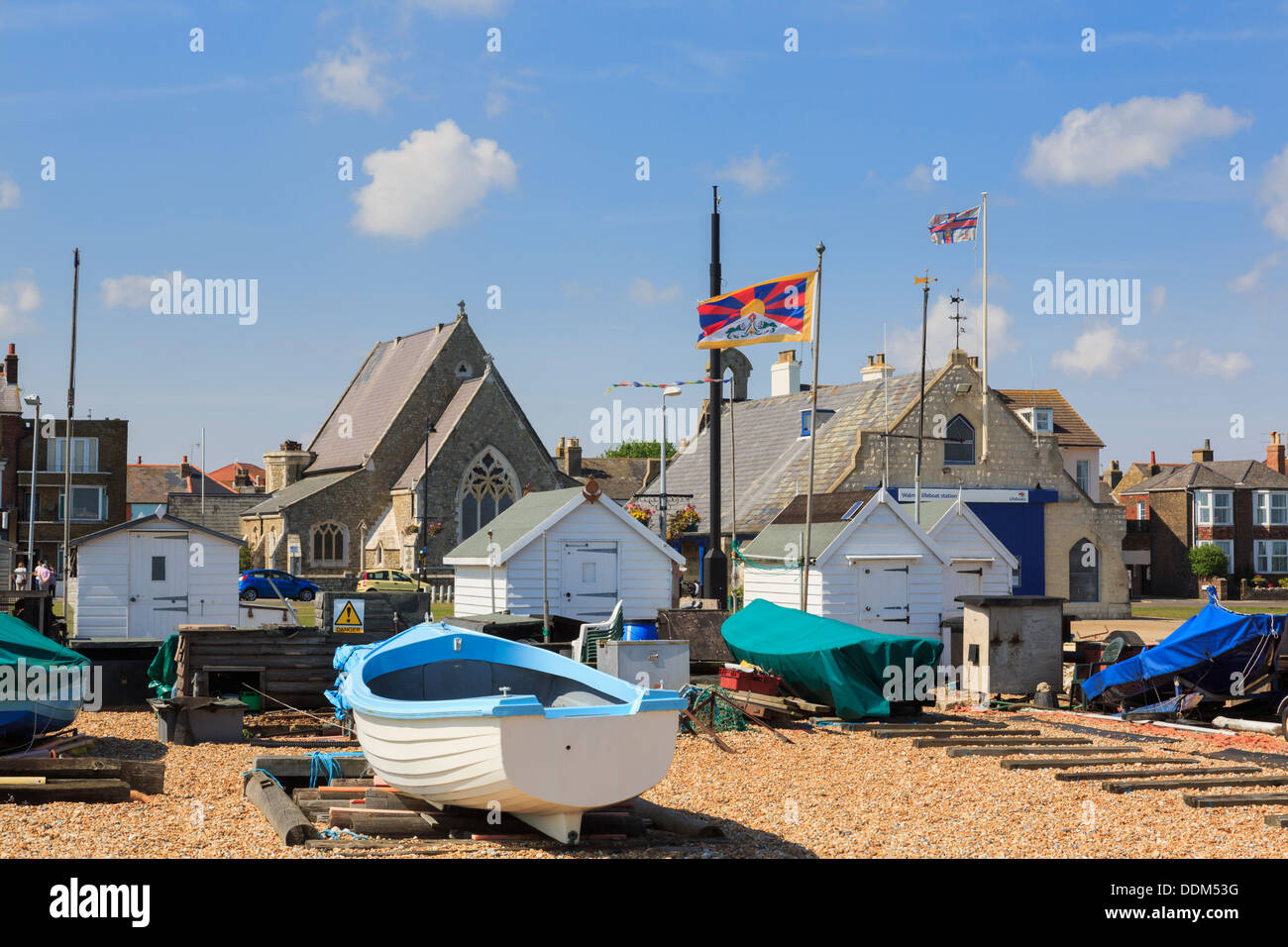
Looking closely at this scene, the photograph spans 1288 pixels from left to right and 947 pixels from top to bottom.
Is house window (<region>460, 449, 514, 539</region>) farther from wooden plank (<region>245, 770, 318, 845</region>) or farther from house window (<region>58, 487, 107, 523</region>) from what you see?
wooden plank (<region>245, 770, 318, 845</region>)

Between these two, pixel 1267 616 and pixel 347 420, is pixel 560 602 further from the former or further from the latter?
pixel 347 420

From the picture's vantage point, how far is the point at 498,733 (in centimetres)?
974

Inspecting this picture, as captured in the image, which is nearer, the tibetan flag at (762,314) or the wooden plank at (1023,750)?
the wooden plank at (1023,750)

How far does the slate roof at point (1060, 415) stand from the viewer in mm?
55000

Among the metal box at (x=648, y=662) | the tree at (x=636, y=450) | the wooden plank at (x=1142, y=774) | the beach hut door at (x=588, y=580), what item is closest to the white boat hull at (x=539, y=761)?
the wooden plank at (x=1142, y=774)

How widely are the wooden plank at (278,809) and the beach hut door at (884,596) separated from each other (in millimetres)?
14595

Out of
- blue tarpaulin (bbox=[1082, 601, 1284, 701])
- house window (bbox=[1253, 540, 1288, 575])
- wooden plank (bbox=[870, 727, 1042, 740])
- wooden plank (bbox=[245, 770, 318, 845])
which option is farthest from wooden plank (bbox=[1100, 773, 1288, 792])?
house window (bbox=[1253, 540, 1288, 575])

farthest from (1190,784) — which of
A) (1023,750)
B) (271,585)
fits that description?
(271,585)

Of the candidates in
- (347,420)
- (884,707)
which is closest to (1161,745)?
(884,707)

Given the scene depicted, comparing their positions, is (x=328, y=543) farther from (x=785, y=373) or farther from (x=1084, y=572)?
(x=1084, y=572)

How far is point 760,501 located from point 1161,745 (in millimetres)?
27233

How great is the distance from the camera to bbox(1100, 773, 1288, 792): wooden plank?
13828 millimetres

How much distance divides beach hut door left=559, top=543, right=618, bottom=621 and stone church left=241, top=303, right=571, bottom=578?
34170 millimetres

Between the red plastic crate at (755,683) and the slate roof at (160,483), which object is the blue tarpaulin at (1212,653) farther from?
the slate roof at (160,483)
